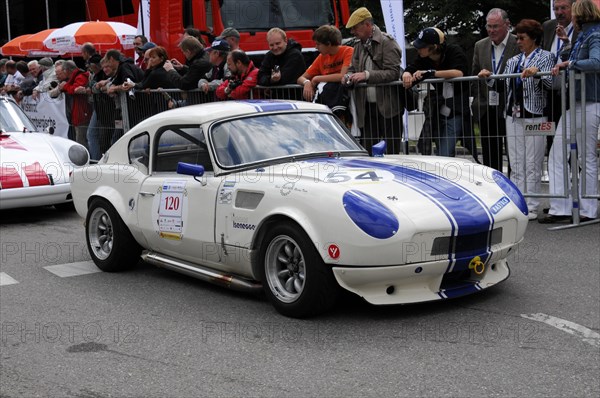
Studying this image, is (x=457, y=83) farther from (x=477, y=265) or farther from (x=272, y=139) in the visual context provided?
(x=477, y=265)

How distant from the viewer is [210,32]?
621 inches

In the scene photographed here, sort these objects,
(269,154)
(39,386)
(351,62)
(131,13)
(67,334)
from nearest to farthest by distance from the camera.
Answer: (39,386), (67,334), (269,154), (351,62), (131,13)

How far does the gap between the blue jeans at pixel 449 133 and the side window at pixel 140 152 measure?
3.40 m

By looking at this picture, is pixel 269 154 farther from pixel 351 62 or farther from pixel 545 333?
pixel 351 62

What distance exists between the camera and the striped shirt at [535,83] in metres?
8.46

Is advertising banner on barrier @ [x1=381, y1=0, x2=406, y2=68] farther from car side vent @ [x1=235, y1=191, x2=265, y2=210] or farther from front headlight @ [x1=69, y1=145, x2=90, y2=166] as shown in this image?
car side vent @ [x1=235, y1=191, x2=265, y2=210]

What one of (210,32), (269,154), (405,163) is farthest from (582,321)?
(210,32)

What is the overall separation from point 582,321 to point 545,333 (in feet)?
1.17

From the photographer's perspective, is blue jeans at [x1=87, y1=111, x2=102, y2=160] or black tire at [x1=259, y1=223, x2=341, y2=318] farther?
blue jeans at [x1=87, y1=111, x2=102, y2=160]

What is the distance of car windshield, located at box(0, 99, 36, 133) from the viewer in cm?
1121

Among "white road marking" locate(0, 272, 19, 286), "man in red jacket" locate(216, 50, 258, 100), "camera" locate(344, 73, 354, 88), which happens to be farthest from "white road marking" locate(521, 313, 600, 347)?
"man in red jacket" locate(216, 50, 258, 100)

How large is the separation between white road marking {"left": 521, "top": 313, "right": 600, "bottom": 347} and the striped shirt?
138 inches

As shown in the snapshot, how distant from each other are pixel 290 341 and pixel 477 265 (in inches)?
51.2

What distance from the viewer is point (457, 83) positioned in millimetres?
9039
